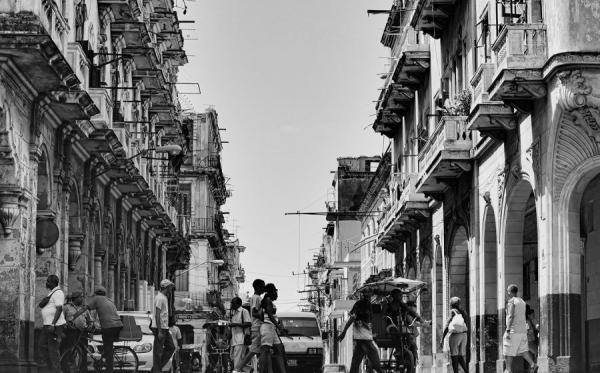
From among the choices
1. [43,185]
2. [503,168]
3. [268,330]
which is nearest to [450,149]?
[503,168]

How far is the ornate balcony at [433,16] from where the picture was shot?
35.0 metres

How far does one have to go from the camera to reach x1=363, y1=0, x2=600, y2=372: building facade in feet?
74.4

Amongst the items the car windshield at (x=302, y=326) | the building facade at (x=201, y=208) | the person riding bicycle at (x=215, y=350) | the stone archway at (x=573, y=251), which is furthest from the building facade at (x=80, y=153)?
the building facade at (x=201, y=208)

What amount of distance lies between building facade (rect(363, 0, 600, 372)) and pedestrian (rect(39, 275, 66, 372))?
8.72 metres

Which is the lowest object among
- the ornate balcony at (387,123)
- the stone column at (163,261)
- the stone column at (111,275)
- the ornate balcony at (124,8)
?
the stone column at (111,275)

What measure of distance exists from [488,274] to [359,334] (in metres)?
6.67

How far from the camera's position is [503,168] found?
27844mm

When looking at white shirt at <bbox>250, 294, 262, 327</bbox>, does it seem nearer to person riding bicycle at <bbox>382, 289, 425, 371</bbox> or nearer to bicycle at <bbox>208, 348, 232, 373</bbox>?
person riding bicycle at <bbox>382, 289, 425, 371</bbox>

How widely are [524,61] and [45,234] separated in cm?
1134

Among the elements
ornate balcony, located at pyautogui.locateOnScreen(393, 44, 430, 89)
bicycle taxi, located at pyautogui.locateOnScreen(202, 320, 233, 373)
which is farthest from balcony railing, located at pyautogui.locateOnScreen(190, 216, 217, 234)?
ornate balcony, located at pyautogui.locateOnScreen(393, 44, 430, 89)

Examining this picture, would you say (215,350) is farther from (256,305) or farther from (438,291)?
(256,305)

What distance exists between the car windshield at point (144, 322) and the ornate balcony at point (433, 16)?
455 inches

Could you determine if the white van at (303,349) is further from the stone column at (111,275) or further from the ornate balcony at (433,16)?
the ornate balcony at (433,16)

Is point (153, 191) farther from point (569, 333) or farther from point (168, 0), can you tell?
point (569, 333)
